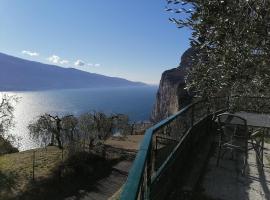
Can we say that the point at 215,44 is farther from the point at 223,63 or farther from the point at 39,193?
the point at 39,193

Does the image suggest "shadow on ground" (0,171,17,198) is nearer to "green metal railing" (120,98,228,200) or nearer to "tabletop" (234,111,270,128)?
"green metal railing" (120,98,228,200)

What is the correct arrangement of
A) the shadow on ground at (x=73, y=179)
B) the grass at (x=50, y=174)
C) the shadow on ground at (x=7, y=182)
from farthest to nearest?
the shadow on ground at (x=73, y=179) < the grass at (x=50, y=174) < the shadow on ground at (x=7, y=182)

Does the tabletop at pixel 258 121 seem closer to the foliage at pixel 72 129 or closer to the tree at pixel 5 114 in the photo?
the foliage at pixel 72 129

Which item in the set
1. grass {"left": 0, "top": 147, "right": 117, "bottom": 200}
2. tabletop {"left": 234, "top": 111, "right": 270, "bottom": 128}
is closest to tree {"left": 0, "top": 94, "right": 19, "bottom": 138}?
grass {"left": 0, "top": 147, "right": 117, "bottom": 200}

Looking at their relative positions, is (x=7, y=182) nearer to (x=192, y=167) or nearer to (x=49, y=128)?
(x=49, y=128)

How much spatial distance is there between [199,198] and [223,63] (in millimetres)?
2434

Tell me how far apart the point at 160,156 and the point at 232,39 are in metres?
2.05

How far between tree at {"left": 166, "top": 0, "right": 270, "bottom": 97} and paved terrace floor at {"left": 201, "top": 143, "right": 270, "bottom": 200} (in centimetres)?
195

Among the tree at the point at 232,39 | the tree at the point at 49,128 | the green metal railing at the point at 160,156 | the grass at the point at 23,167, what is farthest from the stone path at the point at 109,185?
the tree at the point at 232,39

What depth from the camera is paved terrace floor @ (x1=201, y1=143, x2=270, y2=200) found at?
5750mm

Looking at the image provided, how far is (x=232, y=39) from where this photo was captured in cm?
407

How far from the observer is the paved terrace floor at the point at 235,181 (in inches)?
226

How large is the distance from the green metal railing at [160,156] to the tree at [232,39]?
1062 millimetres

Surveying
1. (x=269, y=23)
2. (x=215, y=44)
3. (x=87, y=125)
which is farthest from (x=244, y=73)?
(x=87, y=125)
